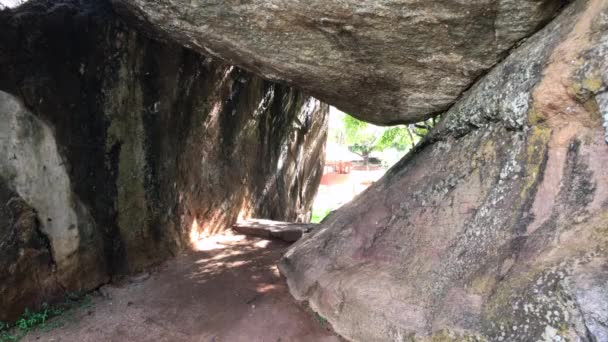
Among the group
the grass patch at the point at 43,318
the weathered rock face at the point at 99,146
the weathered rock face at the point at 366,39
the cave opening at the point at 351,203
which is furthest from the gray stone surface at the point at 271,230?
the grass patch at the point at 43,318

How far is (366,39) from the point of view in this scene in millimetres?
3916

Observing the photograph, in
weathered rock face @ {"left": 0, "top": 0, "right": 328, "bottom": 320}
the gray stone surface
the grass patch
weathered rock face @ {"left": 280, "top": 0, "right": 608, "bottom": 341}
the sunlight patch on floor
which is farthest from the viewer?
the gray stone surface

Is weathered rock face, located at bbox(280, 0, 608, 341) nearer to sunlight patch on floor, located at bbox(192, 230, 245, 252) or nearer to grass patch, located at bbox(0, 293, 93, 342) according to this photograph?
grass patch, located at bbox(0, 293, 93, 342)

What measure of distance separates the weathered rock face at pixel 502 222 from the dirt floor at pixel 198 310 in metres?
0.35

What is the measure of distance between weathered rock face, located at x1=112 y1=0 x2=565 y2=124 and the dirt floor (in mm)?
2420

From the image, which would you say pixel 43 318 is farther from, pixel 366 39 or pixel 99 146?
pixel 366 39

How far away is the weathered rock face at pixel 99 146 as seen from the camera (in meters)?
4.00

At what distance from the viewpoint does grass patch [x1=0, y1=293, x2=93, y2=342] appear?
→ 12.8 feet

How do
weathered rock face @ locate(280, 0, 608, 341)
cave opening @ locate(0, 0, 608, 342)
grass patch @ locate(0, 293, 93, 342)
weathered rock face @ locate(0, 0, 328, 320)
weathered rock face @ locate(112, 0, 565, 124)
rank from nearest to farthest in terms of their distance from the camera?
weathered rock face @ locate(280, 0, 608, 341)
cave opening @ locate(0, 0, 608, 342)
weathered rock face @ locate(112, 0, 565, 124)
grass patch @ locate(0, 293, 93, 342)
weathered rock face @ locate(0, 0, 328, 320)

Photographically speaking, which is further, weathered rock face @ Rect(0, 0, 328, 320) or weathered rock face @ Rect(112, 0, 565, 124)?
weathered rock face @ Rect(0, 0, 328, 320)

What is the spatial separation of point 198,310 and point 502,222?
10.2 feet

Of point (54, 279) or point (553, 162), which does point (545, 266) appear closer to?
point (553, 162)

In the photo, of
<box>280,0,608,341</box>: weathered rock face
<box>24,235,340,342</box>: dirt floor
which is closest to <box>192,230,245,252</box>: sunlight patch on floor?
<box>24,235,340,342</box>: dirt floor

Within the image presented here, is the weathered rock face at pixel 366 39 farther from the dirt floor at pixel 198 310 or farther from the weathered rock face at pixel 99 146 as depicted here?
the dirt floor at pixel 198 310
